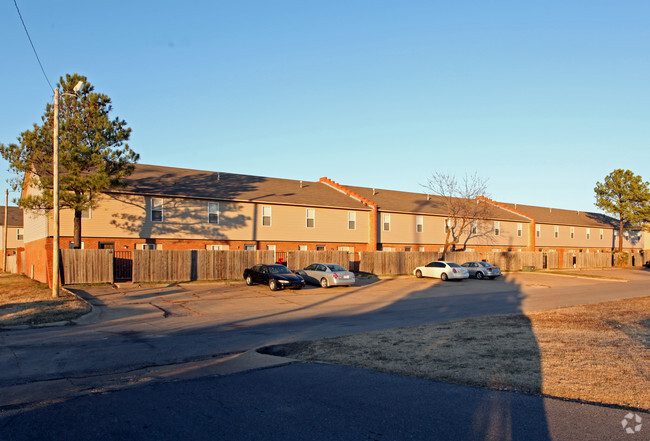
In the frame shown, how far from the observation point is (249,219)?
37.4m

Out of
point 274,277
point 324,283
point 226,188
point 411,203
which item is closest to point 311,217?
point 226,188

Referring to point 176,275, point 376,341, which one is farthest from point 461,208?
point 376,341

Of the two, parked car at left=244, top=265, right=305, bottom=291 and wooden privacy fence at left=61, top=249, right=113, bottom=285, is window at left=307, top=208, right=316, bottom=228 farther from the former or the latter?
wooden privacy fence at left=61, top=249, right=113, bottom=285

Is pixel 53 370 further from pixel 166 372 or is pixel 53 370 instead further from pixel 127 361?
pixel 166 372

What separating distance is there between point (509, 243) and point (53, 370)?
54.9m

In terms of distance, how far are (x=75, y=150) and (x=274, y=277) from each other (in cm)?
1235

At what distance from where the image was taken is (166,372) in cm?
931

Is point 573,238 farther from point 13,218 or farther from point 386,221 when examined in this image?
point 13,218

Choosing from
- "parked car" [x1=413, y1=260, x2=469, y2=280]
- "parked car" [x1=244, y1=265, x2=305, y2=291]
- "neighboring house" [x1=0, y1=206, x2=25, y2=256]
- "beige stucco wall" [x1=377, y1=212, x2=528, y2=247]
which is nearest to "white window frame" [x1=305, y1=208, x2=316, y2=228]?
"beige stucco wall" [x1=377, y1=212, x2=528, y2=247]

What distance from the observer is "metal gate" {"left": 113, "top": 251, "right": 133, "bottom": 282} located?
92.2 feet

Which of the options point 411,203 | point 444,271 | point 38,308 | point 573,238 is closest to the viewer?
point 38,308

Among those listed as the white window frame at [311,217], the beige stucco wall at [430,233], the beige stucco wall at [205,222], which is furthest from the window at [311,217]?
the beige stucco wall at [430,233]

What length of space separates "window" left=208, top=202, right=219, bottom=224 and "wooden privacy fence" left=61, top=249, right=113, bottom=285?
9.80 m

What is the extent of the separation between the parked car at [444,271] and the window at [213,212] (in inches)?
625
